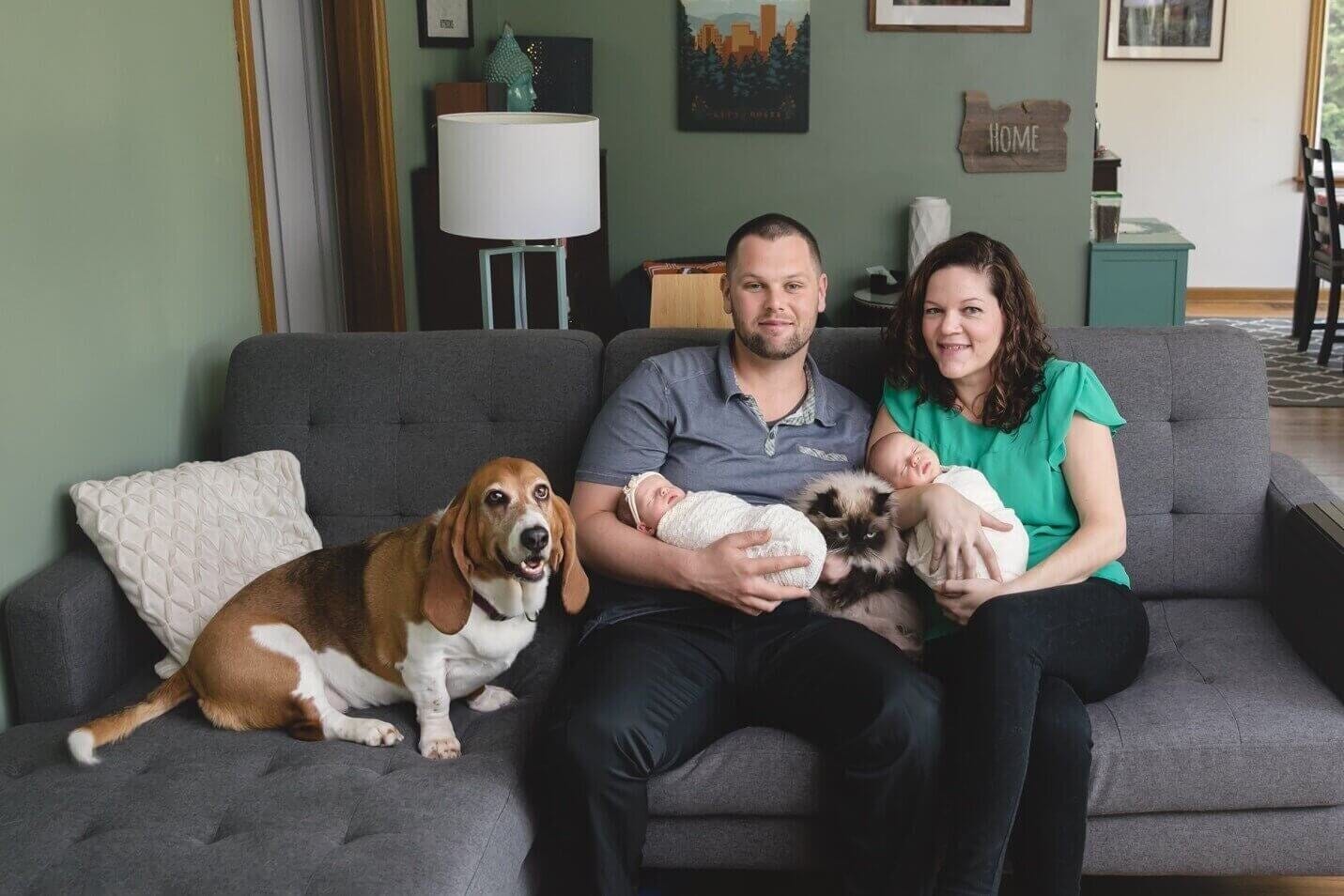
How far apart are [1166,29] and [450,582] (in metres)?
7.18

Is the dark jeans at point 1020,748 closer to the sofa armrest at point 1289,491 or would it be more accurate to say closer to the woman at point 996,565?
the woman at point 996,565

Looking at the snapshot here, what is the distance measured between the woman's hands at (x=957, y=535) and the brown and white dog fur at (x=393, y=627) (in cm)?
56

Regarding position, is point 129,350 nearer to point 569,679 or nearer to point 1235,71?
point 569,679

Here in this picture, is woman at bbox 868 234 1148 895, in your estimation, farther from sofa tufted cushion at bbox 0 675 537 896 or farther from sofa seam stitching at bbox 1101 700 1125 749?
sofa tufted cushion at bbox 0 675 537 896

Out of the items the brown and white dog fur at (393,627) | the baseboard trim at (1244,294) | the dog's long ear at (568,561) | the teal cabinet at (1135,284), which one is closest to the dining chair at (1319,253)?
the baseboard trim at (1244,294)

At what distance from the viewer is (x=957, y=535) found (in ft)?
6.68

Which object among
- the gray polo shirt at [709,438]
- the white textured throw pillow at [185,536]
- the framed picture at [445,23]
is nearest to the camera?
the white textured throw pillow at [185,536]

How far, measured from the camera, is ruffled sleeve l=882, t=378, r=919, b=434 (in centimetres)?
233

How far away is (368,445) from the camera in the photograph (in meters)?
2.59

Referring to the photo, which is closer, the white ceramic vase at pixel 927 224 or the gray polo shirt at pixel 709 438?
the gray polo shirt at pixel 709 438

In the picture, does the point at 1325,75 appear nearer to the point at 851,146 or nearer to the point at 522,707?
the point at 851,146

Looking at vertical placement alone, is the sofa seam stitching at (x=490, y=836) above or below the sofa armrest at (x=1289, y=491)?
below

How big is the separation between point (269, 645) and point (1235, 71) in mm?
7462

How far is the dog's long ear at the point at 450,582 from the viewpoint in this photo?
77.3 inches
